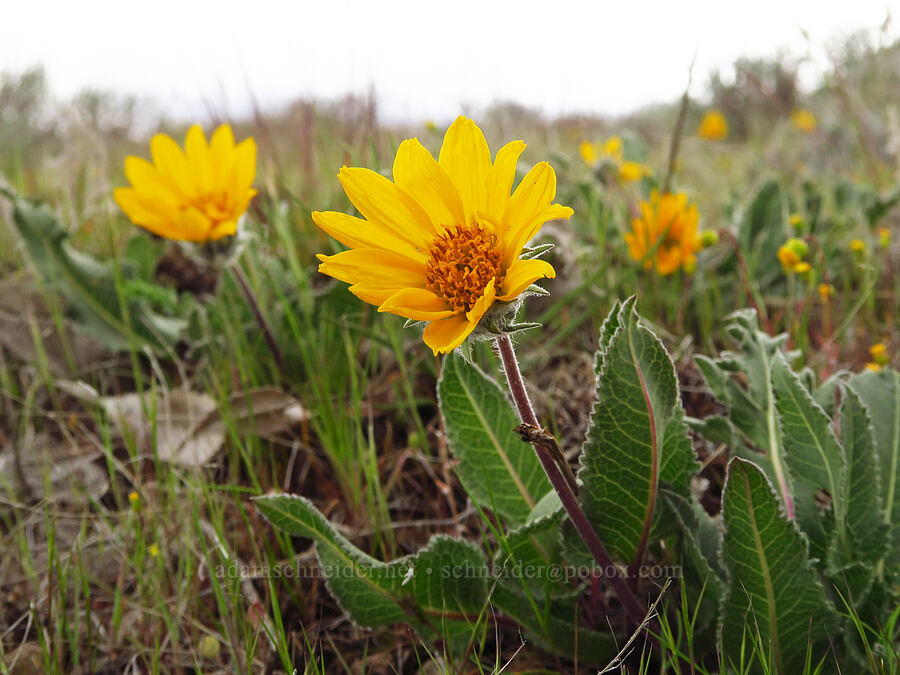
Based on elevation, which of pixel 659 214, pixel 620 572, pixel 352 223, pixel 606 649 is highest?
pixel 352 223

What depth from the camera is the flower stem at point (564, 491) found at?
3.27ft

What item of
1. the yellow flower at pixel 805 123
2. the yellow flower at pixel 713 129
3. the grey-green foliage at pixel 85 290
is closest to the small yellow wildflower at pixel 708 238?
the grey-green foliage at pixel 85 290

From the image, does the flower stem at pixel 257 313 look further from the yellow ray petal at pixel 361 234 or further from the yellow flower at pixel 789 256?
the yellow flower at pixel 789 256

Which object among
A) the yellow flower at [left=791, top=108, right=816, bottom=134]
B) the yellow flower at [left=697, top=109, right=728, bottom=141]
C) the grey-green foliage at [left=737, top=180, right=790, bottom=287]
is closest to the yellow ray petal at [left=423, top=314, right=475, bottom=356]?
the grey-green foliage at [left=737, top=180, right=790, bottom=287]

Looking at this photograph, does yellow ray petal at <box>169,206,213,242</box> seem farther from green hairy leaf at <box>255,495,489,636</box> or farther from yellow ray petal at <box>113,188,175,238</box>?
green hairy leaf at <box>255,495,489,636</box>

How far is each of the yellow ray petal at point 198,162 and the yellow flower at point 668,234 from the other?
1371 millimetres

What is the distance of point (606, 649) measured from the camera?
3.83 feet

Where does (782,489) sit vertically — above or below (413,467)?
above

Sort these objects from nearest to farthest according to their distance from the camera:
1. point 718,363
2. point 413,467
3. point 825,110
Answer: point 718,363, point 413,467, point 825,110

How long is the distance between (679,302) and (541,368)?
0.54 meters

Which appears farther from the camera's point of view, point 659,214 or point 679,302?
point 659,214

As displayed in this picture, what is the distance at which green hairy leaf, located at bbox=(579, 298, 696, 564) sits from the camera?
102 cm

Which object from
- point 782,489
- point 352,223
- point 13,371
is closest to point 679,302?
point 782,489

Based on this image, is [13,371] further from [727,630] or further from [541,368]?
[727,630]
